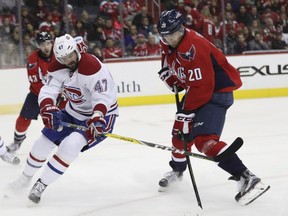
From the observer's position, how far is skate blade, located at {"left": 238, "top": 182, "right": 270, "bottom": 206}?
3.26 m

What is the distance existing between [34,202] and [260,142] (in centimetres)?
230

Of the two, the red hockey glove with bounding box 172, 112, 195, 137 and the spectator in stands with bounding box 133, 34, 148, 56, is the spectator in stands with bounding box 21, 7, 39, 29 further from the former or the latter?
the red hockey glove with bounding box 172, 112, 195, 137

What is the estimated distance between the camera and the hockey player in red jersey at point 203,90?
10.7ft

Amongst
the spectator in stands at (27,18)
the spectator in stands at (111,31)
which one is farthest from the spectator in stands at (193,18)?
the spectator in stands at (27,18)

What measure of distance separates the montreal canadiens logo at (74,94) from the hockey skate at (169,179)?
668mm

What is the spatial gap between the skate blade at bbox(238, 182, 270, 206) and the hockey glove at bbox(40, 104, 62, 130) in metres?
1.06

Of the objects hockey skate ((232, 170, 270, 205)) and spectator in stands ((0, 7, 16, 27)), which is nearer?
hockey skate ((232, 170, 270, 205))

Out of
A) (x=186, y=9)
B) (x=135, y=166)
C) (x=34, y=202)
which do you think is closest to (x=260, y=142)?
(x=135, y=166)

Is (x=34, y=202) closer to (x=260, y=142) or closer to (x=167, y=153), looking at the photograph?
(x=167, y=153)

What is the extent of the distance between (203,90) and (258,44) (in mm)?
5289

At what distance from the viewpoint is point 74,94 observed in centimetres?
350

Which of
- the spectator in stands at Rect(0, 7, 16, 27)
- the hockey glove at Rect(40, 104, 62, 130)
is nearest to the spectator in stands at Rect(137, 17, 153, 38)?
the spectator in stands at Rect(0, 7, 16, 27)

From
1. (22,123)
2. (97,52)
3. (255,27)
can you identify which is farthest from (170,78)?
(255,27)

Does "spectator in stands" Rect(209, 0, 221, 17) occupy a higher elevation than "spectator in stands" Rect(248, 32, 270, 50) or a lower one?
higher
